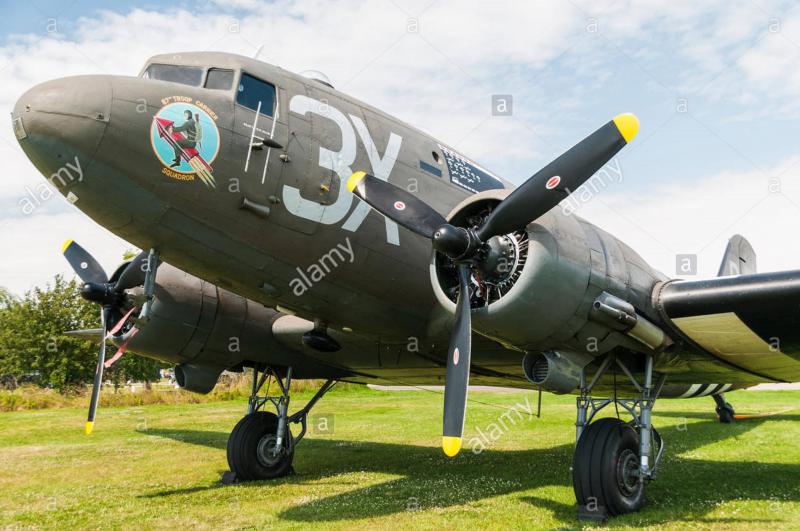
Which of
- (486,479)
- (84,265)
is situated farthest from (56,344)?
(486,479)

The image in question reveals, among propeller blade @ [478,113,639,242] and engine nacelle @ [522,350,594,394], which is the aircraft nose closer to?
propeller blade @ [478,113,639,242]

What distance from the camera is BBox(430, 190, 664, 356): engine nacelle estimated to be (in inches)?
255

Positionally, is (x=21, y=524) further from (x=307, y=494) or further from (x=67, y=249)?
(x=67, y=249)

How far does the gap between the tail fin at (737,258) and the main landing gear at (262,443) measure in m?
8.58

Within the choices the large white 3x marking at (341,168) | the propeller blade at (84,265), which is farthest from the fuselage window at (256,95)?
the propeller blade at (84,265)

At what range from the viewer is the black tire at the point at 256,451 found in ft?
33.7

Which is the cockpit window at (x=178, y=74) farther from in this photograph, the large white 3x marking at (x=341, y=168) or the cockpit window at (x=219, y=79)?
the large white 3x marking at (x=341, y=168)

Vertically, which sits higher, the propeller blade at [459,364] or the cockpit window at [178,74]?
the cockpit window at [178,74]

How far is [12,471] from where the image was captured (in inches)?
448

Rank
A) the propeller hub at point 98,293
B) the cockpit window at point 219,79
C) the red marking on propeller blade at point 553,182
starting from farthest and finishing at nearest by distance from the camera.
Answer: the propeller hub at point 98,293, the cockpit window at point 219,79, the red marking on propeller blade at point 553,182

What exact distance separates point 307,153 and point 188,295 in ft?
15.4

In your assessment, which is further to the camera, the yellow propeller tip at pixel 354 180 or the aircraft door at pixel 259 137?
the yellow propeller tip at pixel 354 180

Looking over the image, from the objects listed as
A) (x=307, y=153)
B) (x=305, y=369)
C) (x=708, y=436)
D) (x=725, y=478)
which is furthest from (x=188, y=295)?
(x=708, y=436)

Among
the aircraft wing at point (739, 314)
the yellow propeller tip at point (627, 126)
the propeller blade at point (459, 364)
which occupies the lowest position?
the propeller blade at point (459, 364)
